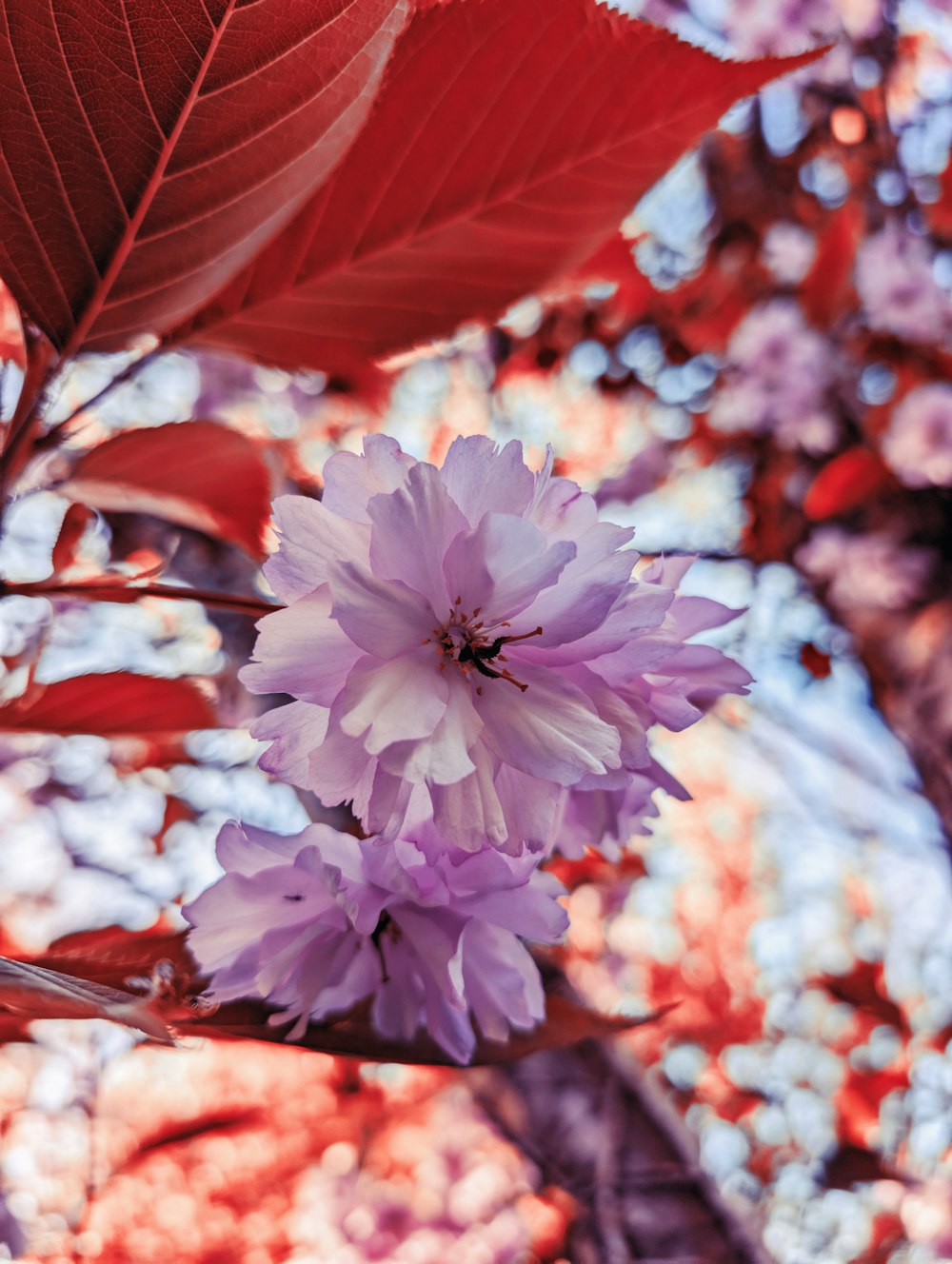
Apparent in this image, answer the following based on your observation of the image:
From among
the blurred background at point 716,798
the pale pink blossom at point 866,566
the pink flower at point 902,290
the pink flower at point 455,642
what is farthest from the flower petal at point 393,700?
the pink flower at point 902,290

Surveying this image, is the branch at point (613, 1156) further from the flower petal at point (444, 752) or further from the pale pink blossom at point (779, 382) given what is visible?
the pale pink blossom at point (779, 382)

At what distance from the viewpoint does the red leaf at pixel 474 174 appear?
0.26 metres

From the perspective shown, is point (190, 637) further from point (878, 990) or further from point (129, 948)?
point (878, 990)

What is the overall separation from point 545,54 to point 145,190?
0.47ft

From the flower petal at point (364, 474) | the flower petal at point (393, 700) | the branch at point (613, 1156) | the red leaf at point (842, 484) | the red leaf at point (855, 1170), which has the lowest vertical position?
the red leaf at point (855, 1170)

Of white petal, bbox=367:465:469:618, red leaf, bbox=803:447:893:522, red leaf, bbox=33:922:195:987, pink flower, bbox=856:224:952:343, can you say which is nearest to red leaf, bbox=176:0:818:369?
white petal, bbox=367:465:469:618

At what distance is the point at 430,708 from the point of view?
0.80ft

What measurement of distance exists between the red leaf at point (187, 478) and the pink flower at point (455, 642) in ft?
0.39

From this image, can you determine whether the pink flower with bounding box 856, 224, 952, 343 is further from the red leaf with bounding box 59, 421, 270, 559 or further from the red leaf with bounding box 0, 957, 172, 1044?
the red leaf with bounding box 0, 957, 172, 1044

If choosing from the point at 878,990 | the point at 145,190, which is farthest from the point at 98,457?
the point at 878,990

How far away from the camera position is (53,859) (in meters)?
1.82

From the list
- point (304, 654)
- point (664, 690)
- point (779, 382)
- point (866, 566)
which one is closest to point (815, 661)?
point (866, 566)

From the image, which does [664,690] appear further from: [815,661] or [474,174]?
[815,661]

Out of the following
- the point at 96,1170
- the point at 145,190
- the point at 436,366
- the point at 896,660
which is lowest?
the point at 96,1170
